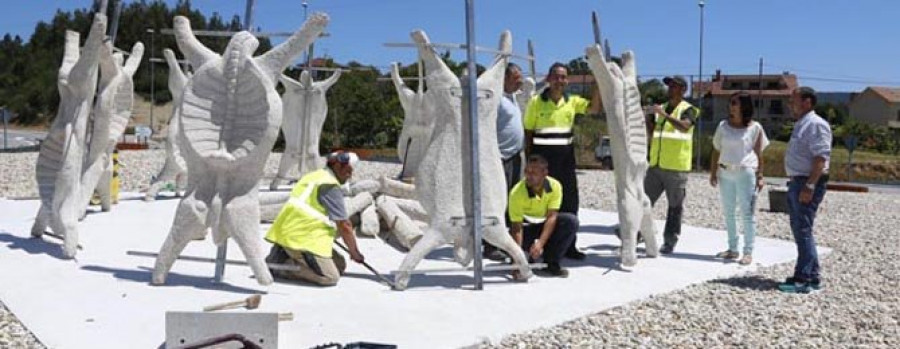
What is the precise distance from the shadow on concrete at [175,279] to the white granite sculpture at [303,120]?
6279 mm

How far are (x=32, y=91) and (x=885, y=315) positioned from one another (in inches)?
2054

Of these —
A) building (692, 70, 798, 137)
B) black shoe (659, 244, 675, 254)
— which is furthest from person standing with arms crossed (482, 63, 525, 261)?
building (692, 70, 798, 137)

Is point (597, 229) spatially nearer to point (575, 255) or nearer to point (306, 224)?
point (575, 255)

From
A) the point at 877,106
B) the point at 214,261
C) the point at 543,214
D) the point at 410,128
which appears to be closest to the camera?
the point at 214,261

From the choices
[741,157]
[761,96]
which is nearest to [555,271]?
[741,157]

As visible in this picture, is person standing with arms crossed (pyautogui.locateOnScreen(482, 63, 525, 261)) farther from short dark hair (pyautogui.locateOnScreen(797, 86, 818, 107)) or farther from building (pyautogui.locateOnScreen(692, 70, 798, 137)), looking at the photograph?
building (pyautogui.locateOnScreen(692, 70, 798, 137))

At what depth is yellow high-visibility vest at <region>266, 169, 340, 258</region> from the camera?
20.3ft

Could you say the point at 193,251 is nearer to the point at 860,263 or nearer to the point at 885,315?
the point at 885,315

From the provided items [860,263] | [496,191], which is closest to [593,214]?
[860,263]

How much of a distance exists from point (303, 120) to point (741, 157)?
7.28m

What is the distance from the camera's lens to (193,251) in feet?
24.9

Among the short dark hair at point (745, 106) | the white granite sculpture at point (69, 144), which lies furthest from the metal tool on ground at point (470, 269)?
the white granite sculpture at point (69, 144)

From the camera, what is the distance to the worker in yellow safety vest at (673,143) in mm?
7547

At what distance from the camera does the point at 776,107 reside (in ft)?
170
